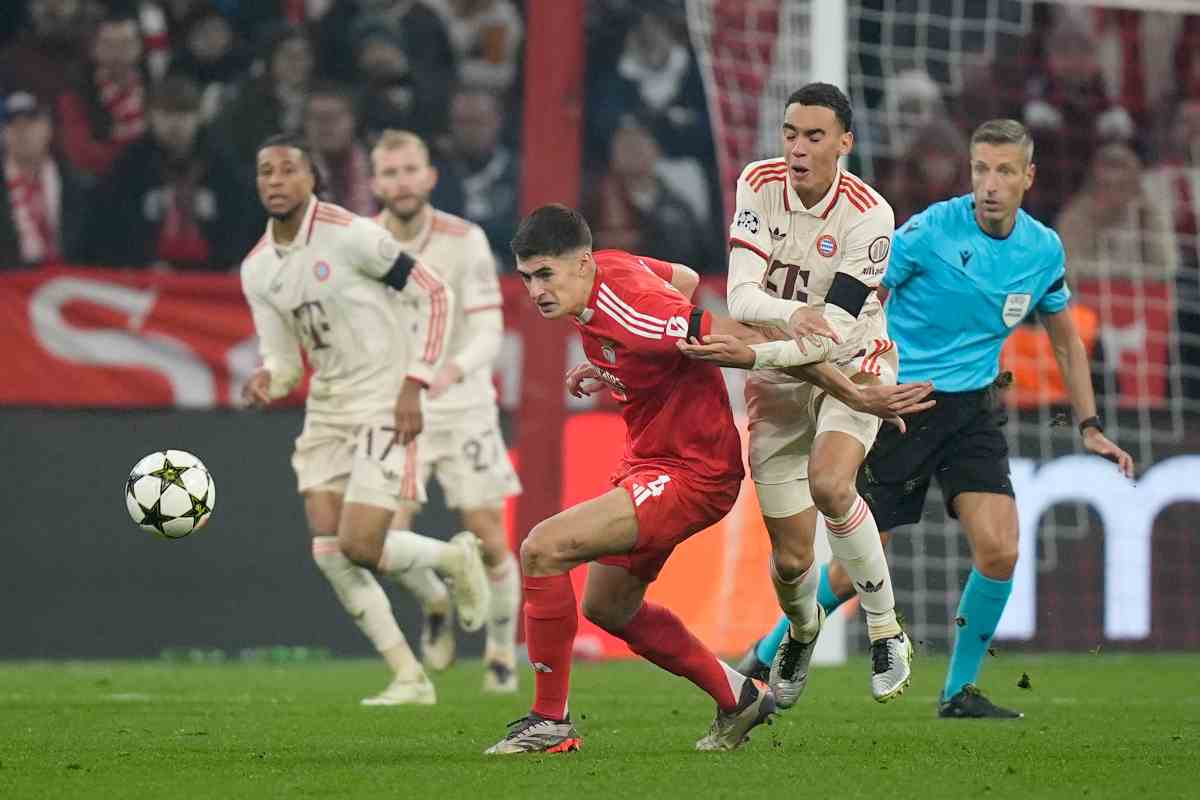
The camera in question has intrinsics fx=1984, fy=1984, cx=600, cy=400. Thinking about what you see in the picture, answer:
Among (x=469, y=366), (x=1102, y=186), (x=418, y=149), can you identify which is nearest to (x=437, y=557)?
(x=469, y=366)

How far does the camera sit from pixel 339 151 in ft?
43.3

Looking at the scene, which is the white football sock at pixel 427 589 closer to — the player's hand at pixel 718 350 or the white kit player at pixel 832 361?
the white kit player at pixel 832 361

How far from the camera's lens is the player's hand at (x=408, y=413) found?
27.4 ft

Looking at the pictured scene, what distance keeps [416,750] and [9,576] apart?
6308mm

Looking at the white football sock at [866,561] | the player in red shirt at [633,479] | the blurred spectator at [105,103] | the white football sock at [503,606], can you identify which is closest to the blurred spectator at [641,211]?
the blurred spectator at [105,103]

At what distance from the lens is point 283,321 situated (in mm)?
8758

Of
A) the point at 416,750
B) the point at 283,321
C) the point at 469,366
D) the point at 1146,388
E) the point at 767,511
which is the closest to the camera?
the point at 416,750

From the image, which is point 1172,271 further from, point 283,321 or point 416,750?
point 416,750

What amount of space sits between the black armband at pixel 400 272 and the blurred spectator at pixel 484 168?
471cm

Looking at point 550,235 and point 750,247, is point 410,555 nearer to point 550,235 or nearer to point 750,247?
point 750,247

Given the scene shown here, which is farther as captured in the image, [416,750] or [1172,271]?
[1172,271]

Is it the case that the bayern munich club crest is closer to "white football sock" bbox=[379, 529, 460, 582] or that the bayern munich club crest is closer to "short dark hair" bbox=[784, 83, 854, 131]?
"short dark hair" bbox=[784, 83, 854, 131]

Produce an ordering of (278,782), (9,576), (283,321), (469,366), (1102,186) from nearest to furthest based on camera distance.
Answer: (278,782)
(283,321)
(469,366)
(9,576)
(1102,186)

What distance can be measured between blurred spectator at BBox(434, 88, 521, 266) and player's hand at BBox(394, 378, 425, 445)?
5022 mm
